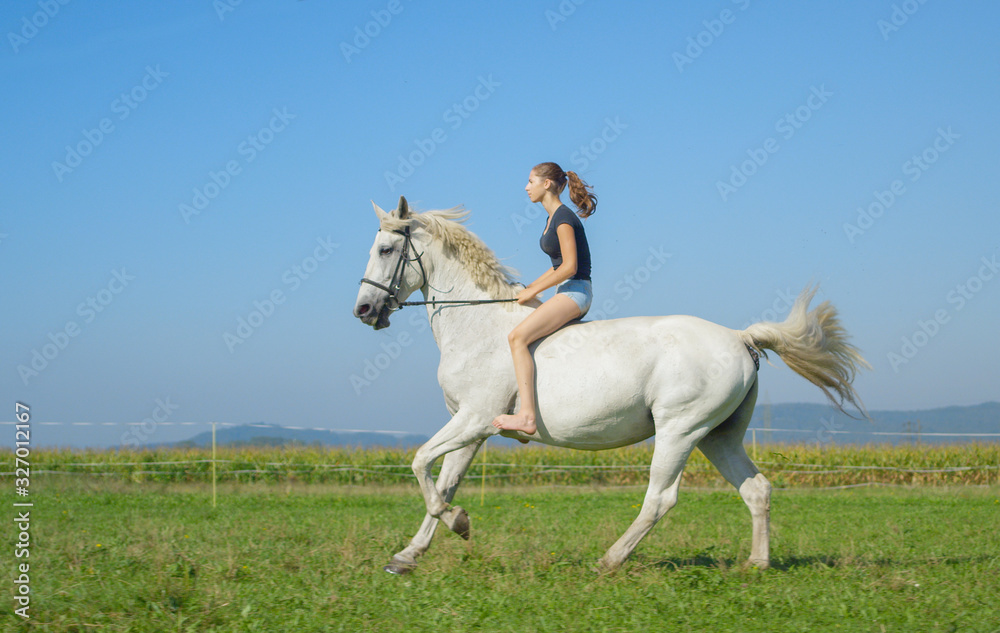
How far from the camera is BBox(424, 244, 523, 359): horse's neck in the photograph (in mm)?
5418

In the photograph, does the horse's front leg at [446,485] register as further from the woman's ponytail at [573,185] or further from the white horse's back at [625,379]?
the woman's ponytail at [573,185]

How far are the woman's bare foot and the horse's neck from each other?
55cm

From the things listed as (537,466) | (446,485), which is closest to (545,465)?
(537,466)

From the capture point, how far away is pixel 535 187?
18.4ft

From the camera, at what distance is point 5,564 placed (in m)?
5.14

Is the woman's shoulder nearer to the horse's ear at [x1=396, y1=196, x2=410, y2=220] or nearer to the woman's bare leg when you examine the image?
the woman's bare leg

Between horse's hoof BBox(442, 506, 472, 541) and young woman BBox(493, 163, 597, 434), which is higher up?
young woman BBox(493, 163, 597, 434)

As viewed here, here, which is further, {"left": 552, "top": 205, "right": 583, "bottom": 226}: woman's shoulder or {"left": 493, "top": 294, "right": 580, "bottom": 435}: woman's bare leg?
{"left": 552, "top": 205, "right": 583, "bottom": 226}: woman's shoulder

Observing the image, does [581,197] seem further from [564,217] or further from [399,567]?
[399,567]

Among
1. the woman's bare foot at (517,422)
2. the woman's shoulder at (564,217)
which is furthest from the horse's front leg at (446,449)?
the woman's shoulder at (564,217)

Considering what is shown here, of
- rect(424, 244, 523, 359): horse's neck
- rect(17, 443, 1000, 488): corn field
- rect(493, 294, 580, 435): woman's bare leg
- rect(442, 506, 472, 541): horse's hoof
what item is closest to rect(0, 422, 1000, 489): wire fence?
rect(17, 443, 1000, 488): corn field

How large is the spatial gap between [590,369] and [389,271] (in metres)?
1.58

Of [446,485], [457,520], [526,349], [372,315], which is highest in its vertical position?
[372,315]

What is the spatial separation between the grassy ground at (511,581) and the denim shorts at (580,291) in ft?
5.69
